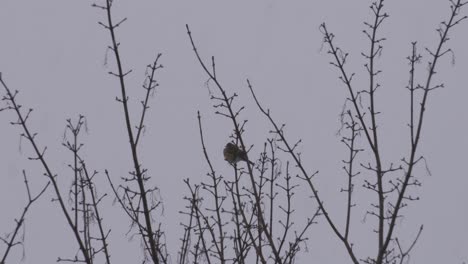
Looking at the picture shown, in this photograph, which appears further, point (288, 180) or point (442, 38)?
point (288, 180)

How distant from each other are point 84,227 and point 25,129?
92 centimetres

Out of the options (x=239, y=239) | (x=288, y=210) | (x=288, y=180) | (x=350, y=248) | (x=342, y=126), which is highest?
(x=342, y=126)

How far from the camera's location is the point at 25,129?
286cm

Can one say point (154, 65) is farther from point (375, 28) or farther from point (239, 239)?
point (375, 28)

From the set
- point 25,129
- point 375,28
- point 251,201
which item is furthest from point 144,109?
point 375,28

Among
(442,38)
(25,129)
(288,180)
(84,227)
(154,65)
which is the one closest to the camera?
(25,129)

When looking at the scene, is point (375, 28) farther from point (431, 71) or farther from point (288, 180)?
point (288, 180)

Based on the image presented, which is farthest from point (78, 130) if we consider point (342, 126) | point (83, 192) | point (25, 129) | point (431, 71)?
point (431, 71)

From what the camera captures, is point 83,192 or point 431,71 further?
point 83,192

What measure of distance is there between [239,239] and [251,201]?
0.44 metres

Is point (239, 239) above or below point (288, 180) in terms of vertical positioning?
below

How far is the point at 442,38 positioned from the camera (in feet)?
11.0

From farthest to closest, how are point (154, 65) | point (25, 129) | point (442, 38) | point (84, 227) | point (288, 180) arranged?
point (288, 180)
point (84, 227)
point (442, 38)
point (154, 65)
point (25, 129)

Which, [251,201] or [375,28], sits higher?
[375,28]
